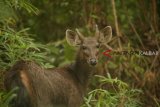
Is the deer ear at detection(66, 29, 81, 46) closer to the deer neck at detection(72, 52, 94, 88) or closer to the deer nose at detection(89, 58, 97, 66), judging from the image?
the deer neck at detection(72, 52, 94, 88)

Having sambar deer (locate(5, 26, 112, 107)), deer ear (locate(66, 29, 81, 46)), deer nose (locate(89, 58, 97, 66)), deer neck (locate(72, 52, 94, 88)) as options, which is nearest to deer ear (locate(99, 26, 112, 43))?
sambar deer (locate(5, 26, 112, 107))

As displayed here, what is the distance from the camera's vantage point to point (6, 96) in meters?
7.95

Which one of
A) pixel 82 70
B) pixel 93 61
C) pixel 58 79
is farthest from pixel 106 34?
pixel 58 79

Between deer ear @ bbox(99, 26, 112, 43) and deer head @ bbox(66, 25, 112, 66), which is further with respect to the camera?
deer ear @ bbox(99, 26, 112, 43)

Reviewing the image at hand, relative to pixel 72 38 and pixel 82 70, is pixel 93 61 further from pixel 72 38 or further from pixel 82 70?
pixel 72 38

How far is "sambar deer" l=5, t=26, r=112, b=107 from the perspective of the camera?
8047mm

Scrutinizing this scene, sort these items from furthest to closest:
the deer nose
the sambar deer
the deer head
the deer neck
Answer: the deer neck
the deer head
the deer nose
the sambar deer

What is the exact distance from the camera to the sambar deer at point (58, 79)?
26.4 ft

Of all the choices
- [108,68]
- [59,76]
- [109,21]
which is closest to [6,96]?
[59,76]

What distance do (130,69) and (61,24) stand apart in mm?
3714

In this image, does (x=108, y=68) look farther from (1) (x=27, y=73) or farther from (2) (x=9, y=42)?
(1) (x=27, y=73)

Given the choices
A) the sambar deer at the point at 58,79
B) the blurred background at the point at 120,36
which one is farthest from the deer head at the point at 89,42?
the blurred background at the point at 120,36

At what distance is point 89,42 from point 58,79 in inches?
54.5

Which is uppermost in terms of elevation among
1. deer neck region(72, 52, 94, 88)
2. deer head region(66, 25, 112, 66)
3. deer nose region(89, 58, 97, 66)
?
deer head region(66, 25, 112, 66)
